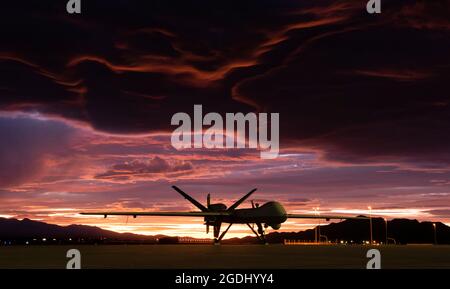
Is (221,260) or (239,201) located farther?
(239,201)

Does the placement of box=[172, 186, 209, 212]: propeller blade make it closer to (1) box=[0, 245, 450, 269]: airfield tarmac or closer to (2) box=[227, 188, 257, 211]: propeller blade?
(2) box=[227, 188, 257, 211]: propeller blade

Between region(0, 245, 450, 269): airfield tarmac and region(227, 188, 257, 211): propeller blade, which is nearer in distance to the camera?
region(0, 245, 450, 269): airfield tarmac

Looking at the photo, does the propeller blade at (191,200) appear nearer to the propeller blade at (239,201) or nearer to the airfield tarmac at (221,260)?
the propeller blade at (239,201)

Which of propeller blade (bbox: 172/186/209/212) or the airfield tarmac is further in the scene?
propeller blade (bbox: 172/186/209/212)

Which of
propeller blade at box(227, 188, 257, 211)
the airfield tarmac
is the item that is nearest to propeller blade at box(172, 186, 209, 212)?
propeller blade at box(227, 188, 257, 211)

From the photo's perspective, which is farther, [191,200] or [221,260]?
[191,200]

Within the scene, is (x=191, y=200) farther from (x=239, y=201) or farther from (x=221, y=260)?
(x=221, y=260)

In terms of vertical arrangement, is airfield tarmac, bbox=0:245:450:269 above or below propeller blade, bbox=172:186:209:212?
below

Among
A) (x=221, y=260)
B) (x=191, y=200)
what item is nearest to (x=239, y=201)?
(x=191, y=200)

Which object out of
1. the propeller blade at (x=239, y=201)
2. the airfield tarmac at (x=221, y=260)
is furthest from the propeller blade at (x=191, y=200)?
the airfield tarmac at (x=221, y=260)

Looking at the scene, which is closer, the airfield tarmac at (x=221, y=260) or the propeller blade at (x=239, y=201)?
the airfield tarmac at (x=221, y=260)
